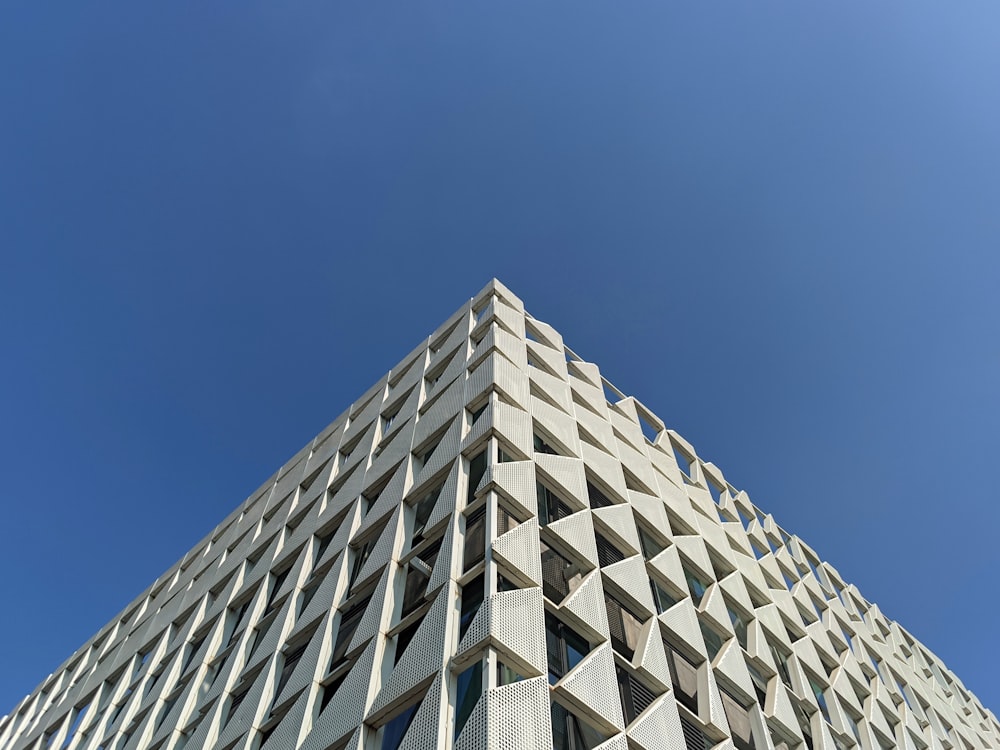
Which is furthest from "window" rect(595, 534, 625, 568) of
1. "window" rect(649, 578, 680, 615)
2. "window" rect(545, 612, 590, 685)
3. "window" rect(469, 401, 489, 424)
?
"window" rect(469, 401, 489, 424)

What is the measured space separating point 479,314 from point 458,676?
17885mm

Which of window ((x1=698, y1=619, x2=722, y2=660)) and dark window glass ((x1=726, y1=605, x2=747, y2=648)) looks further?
dark window glass ((x1=726, y1=605, x2=747, y2=648))

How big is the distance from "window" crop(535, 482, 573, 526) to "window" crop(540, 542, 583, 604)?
1.05 metres

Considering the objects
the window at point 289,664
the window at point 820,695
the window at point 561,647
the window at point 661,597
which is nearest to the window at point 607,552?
the window at point 661,597

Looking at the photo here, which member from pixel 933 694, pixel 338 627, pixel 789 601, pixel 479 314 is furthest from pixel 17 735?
pixel 933 694

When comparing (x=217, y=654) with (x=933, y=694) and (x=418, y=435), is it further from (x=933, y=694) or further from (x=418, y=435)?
(x=933, y=694)

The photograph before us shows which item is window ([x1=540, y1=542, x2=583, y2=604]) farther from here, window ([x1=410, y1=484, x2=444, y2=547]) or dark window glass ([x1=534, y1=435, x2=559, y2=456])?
dark window glass ([x1=534, y1=435, x2=559, y2=456])

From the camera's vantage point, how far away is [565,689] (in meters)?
13.1

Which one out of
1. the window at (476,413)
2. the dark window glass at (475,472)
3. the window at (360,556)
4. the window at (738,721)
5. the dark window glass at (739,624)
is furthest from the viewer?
the dark window glass at (739,624)

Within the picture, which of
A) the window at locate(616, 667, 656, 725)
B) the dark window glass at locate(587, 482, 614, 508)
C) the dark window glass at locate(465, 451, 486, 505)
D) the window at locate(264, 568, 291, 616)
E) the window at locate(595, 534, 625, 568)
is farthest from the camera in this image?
the window at locate(264, 568, 291, 616)

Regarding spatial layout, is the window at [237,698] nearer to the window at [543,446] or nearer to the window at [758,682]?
the window at [543,446]

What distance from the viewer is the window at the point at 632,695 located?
1523 cm

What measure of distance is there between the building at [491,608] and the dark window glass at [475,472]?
57mm

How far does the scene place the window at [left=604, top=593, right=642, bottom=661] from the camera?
16.7 metres
